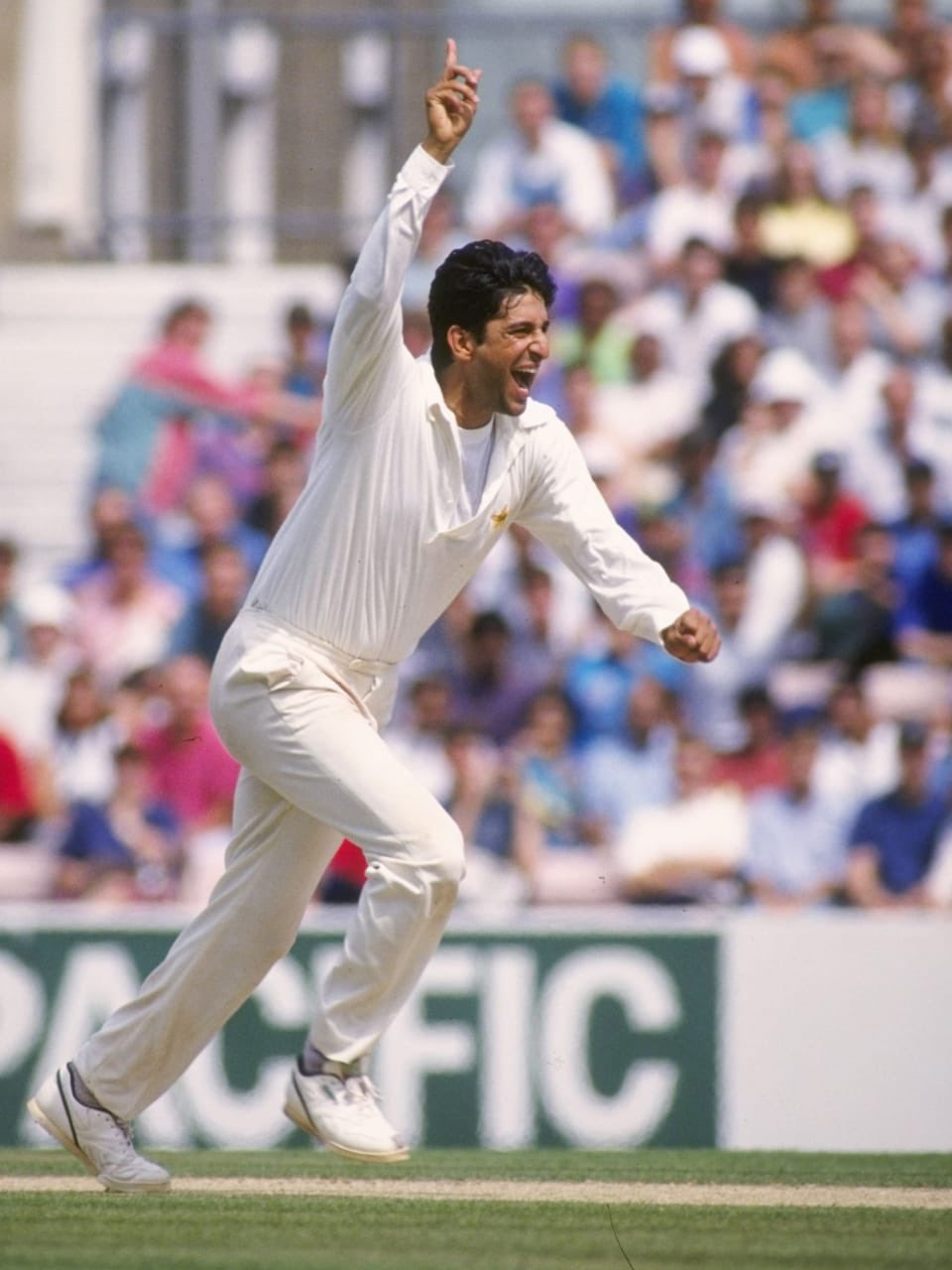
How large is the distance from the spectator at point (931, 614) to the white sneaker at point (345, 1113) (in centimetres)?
580

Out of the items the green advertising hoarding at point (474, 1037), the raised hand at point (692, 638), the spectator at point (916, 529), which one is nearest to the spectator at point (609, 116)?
the spectator at point (916, 529)

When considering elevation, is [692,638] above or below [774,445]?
below

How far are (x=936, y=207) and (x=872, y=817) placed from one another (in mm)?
3960

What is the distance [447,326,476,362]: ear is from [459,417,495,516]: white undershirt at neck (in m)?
0.17

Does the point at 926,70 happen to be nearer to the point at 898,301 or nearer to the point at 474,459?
the point at 898,301

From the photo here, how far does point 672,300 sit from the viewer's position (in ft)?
41.7

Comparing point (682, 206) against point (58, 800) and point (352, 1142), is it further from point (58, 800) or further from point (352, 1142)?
point (352, 1142)

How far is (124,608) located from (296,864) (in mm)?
5748

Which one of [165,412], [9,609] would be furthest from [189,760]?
[165,412]

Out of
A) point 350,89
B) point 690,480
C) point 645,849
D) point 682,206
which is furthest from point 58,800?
point 350,89

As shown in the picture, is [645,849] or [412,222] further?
[645,849]

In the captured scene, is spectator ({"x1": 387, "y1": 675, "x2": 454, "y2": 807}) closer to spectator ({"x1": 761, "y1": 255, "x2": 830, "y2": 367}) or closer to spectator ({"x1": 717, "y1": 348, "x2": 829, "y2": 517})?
spectator ({"x1": 717, "y1": 348, "x2": 829, "y2": 517})

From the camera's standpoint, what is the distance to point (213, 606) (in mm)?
11453

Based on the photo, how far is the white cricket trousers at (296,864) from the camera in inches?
235
